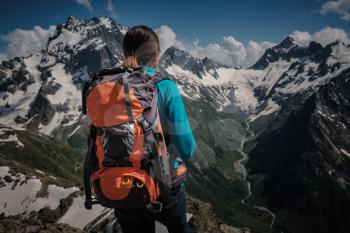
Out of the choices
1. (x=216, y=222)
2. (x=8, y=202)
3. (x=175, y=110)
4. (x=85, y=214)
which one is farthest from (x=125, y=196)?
(x=8, y=202)

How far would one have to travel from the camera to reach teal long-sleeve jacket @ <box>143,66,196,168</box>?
281 inches

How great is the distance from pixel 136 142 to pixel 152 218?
186 centimetres

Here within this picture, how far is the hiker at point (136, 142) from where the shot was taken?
6.88 m

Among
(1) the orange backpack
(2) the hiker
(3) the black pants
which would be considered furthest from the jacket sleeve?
→ (3) the black pants

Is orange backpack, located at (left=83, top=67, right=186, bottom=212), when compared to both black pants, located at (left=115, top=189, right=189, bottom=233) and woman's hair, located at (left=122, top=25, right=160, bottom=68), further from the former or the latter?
woman's hair, located at (left=122, top=25, right=160, bottom=68)

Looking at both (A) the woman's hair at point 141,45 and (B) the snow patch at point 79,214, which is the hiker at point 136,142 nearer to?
(A) the woman's hair at point 141,45

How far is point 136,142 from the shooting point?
6.91 m

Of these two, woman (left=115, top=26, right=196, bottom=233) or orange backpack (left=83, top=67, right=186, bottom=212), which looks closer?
orange backpack (left=83, top=67, right=186, bottom=212)

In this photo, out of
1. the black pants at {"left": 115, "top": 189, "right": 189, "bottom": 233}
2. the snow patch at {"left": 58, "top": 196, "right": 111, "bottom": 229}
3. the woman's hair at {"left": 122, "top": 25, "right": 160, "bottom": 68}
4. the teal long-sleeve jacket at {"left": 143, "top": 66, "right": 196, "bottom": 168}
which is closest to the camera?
the teal long-sleeve jacket at {"left": 143, "top": 66, "right": 196, "bottom": 168}

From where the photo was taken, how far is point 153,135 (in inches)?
277

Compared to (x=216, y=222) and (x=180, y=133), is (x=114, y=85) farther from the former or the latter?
(x=216, y=222)

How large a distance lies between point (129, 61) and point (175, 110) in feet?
5.09

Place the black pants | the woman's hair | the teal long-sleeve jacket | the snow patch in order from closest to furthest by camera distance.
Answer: the teal long-sleeve jacket, the black pants, the woman's hair, the snow patch

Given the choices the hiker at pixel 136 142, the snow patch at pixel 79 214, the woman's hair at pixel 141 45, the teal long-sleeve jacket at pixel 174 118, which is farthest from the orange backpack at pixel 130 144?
the snow patch at pixel 79 214
